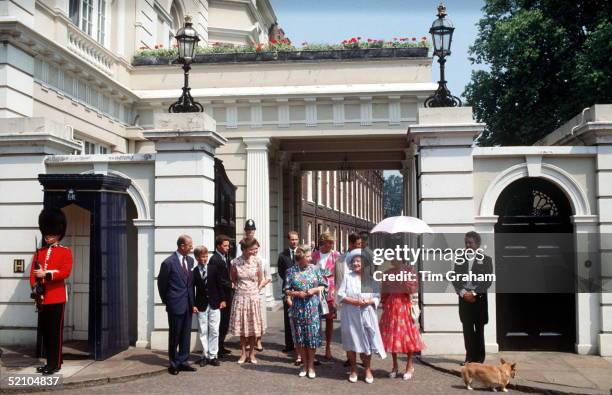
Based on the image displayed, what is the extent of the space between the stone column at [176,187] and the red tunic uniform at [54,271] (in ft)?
6.02

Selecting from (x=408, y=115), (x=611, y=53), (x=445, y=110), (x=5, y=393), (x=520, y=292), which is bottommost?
(x=5, y=393)

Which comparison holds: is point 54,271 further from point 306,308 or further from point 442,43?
point 442,43

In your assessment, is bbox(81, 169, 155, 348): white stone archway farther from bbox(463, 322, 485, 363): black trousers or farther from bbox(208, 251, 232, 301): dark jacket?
bbox(463, 322, 485, 363): black trousers

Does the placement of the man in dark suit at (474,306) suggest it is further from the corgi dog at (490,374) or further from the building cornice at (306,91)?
the building cornice at (306,91)

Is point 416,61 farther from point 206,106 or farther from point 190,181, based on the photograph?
point 190,181

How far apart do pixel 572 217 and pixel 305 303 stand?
453cm

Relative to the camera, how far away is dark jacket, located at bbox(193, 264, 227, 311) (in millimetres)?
8586

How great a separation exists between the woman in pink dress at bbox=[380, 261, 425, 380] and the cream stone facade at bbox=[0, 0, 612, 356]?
1.41m

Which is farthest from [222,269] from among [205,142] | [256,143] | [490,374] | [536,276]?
[256,143]

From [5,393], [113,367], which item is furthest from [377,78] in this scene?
[5,393]

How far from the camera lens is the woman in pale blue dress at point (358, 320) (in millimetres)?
7684

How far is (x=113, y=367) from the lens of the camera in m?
8.38

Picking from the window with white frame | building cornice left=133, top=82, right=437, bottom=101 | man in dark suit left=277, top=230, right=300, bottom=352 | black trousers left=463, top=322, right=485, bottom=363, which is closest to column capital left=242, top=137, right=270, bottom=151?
building cornice left=133, top=82, right=437, bottom=101

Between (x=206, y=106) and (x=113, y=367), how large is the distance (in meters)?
9.83
